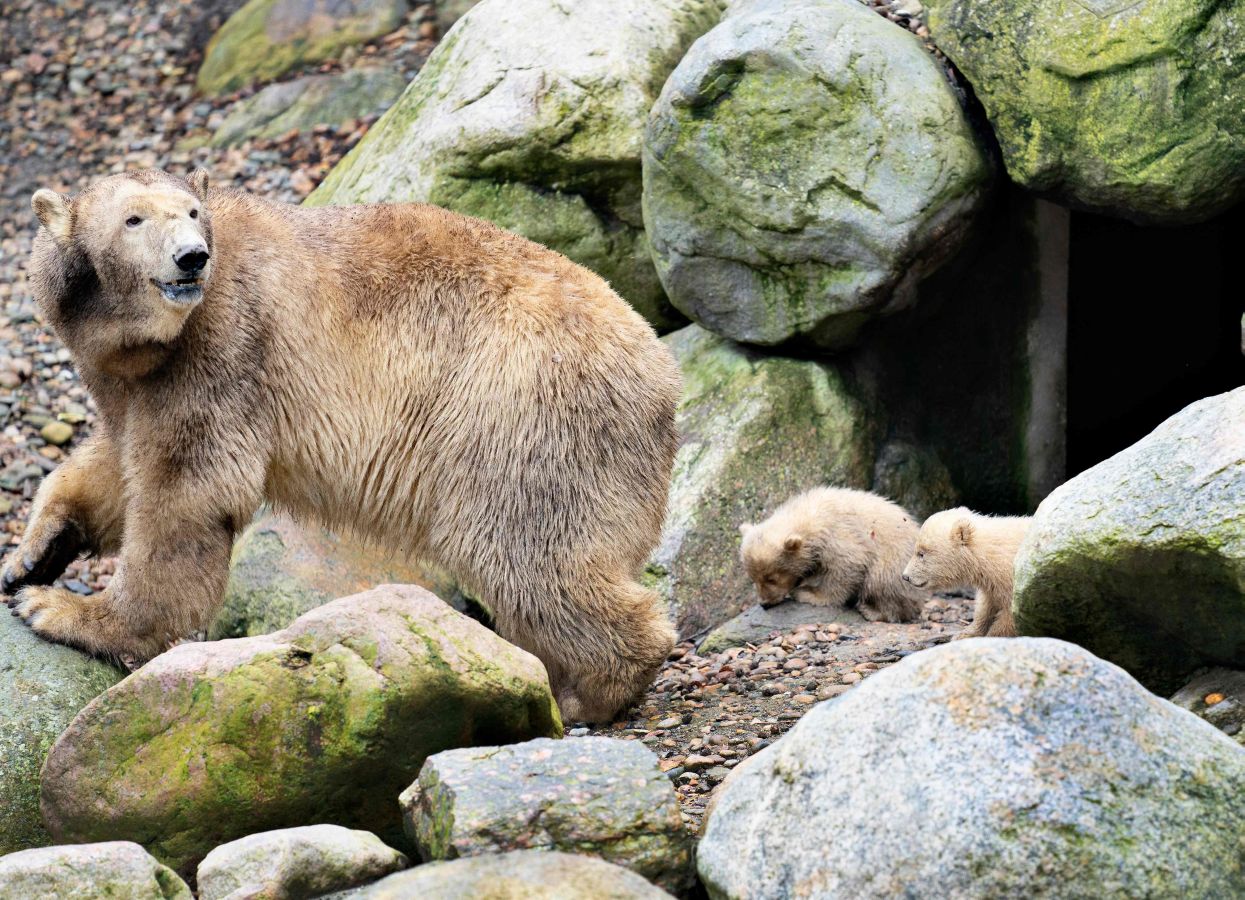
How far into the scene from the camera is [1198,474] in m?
4.31

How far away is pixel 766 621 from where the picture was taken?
748 cm

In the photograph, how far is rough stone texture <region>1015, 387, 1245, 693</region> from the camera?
423 centimetres

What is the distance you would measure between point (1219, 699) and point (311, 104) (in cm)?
878

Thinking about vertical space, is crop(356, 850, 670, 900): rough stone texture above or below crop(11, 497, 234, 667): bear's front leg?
above

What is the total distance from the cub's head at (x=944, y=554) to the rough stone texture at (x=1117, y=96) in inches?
63.3

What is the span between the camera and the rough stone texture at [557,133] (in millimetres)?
8469

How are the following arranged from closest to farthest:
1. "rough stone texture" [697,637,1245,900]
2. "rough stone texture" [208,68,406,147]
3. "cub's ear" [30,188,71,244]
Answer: "rough stone texture" [697,637,1245,900] → "cub's ear" [30,188,71,244] → "rough stone texture" [208,68,406,147]

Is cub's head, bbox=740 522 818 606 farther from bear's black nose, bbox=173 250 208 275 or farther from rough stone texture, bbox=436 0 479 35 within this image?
rough stone texture, bbox=436 0 479 35

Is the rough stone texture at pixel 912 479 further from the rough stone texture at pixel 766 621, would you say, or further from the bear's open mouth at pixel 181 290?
the bear's open mouth at pixel 181 290

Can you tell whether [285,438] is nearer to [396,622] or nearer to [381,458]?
[381,458]

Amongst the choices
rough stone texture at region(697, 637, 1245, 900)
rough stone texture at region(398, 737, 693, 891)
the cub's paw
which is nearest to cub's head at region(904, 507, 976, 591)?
rough stone texture at region(398, 737, 693, 891)

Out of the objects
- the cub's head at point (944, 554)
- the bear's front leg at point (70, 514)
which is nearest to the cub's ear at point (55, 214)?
the bear's front leg at point (70, 514)

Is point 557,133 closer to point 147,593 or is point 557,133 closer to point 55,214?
point 55,214

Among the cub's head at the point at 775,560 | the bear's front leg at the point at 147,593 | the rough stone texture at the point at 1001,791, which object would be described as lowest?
the cub's head at the point at 775,560
